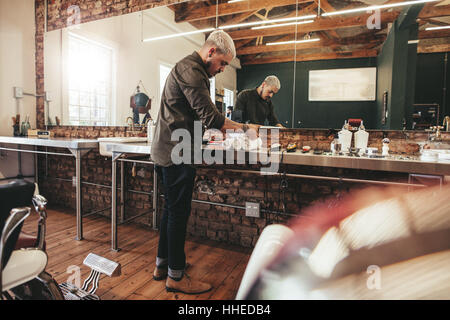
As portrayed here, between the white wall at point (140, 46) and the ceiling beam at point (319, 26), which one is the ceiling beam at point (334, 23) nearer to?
the ceiling beam at point (319, 26)

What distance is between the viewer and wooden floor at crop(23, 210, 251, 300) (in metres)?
1.86

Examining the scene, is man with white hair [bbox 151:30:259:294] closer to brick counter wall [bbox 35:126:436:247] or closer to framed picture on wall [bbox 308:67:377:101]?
brick counter wall [bbox 35:126:436:247]

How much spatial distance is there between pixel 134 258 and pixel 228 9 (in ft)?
8.66

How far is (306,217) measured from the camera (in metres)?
2.49

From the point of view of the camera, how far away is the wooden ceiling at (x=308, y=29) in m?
2.19

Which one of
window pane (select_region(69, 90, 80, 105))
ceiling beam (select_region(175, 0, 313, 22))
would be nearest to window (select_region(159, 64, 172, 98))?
ceiling beam (select_region(175, 0, 313, 22))

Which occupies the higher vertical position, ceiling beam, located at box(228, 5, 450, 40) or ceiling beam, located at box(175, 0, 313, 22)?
ceiling beam, located at box(175, 0, 313, 22)

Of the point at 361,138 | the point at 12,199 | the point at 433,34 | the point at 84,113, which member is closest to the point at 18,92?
the point at 84,113

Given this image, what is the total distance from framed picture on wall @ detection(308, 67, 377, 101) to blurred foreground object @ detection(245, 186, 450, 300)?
171 cm

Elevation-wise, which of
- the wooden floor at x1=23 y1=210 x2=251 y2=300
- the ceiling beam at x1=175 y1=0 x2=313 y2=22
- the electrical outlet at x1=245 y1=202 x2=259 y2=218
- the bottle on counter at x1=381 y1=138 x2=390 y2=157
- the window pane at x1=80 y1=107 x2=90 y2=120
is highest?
the ceiling beam at x1=175 y1=0 x2=313 y2=22

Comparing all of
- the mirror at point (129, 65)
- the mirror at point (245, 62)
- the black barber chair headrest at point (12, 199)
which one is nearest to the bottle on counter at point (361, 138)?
the mirror at point (245, 62)

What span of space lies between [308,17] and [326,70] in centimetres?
54

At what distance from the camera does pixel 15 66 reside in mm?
3719

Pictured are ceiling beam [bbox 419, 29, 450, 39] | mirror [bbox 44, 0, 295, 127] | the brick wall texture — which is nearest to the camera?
ceiling beam [bbox 419, 29, 450, 39]
